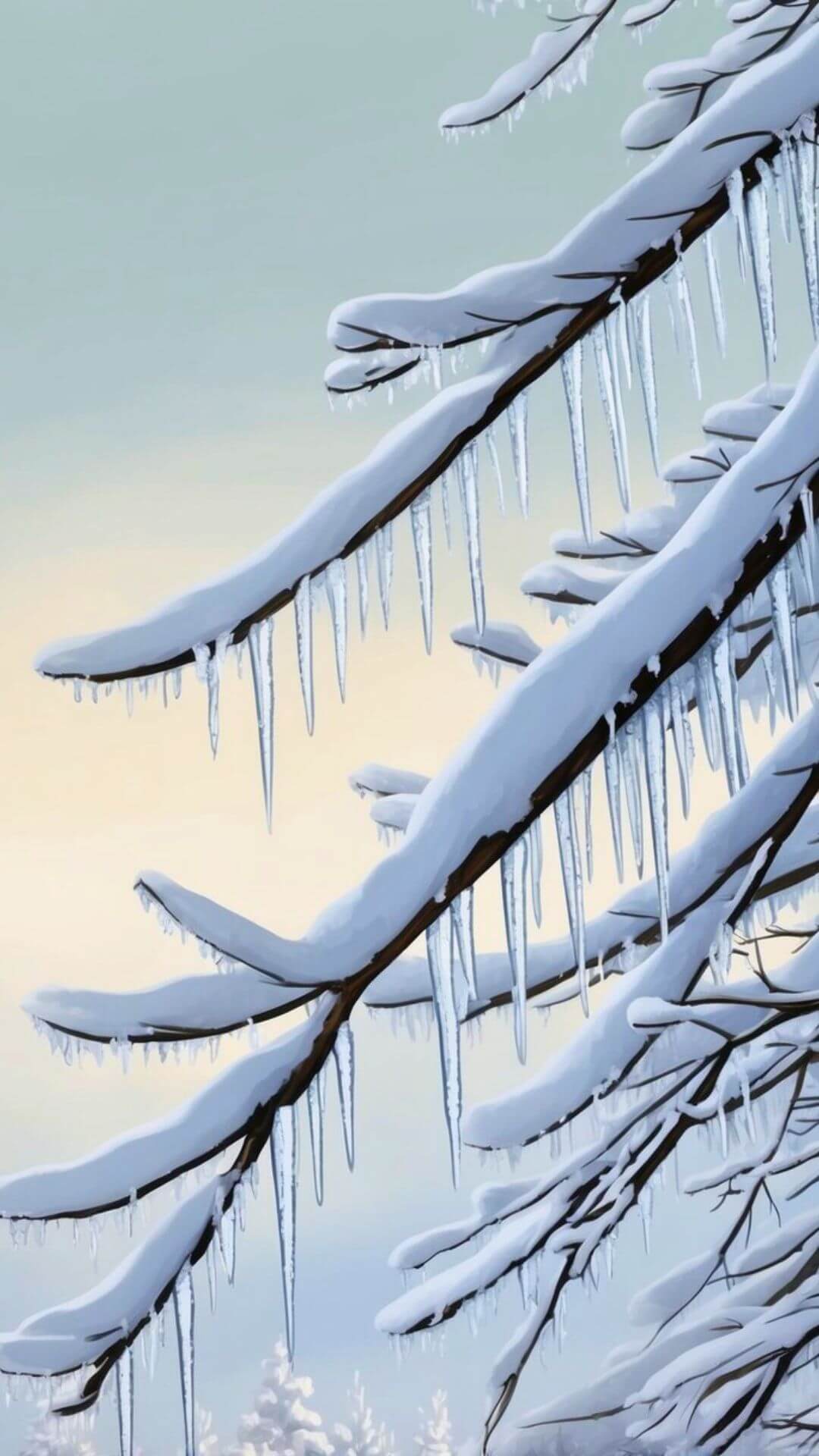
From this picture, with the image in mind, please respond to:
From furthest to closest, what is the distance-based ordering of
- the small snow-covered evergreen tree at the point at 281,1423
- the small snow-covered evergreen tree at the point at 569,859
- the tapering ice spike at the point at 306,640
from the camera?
1. the small snow-covered evergreen tree at the point at 281,1423
2. the tapering ice spike at the point at 306,640
3. the small snow-covered evergreen tree at the point at 569,859

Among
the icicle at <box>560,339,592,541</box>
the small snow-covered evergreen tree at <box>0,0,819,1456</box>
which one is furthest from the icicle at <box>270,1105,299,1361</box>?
the icicle at <box>560,339,592,541</box>

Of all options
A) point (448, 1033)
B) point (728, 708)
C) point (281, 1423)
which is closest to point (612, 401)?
point (728, 708)

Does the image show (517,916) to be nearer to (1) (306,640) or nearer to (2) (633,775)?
(2) (633,775)

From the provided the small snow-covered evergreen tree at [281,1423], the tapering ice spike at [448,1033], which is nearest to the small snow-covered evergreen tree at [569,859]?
the tapering ice spike at [448,1033]

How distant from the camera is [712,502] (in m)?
2.40

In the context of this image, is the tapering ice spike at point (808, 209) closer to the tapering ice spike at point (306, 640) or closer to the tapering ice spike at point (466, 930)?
the tapering ice spike at point (306, 640)

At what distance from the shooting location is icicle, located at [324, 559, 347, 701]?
126 inches

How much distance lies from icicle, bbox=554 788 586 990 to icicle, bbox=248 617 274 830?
625 millimetres

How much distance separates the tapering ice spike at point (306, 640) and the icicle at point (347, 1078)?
2.93ft

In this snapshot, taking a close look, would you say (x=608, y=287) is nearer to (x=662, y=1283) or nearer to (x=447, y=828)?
(x=447, y=828)

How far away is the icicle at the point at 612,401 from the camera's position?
3.27m

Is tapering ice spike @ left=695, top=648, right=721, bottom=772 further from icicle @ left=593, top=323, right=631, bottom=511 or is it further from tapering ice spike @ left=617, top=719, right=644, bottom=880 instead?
icicle @ left=593, top=323, right=631, bottom=511

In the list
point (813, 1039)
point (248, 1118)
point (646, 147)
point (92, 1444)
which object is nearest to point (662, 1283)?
point (813, 1039)

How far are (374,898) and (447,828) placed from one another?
18 centimetres
